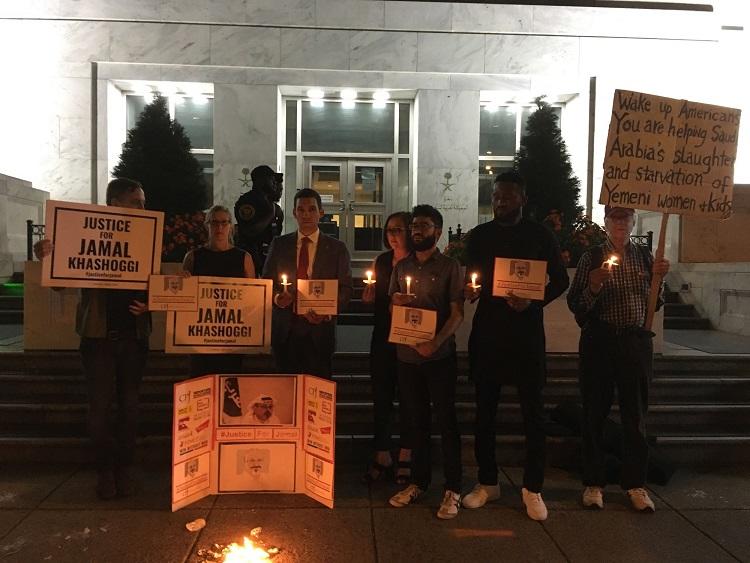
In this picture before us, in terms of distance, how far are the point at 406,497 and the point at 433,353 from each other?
1.14 metres

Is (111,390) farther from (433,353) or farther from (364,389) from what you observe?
(364,389)

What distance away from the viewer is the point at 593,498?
4.11 m

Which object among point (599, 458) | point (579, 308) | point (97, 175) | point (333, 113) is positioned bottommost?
point (599, 458)

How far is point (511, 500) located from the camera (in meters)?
4.29

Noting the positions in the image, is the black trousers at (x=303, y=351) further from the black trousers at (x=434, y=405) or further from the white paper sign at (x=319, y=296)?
the black trousers at (x=434, y=405)

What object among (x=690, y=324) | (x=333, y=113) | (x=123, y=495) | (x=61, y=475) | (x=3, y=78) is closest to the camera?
(x=123, y=495)

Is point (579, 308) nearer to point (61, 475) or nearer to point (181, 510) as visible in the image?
point (181, 510)

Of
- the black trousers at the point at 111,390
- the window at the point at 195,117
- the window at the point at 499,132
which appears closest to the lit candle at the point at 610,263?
the black trousers at the point at 111,390

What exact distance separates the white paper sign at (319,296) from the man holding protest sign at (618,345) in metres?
1.77

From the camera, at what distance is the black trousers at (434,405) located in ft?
12.9

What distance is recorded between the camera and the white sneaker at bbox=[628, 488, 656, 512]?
13.3 feet

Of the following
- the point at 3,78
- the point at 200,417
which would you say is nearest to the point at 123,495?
the point at 200,417

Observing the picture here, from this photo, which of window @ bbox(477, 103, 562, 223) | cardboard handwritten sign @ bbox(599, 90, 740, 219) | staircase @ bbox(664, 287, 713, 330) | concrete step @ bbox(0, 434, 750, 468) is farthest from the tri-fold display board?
window @ bbox(477, 103, 562, 223)

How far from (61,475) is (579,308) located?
443cm
